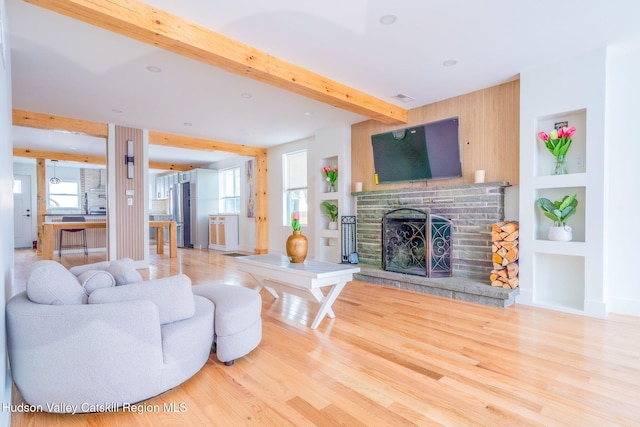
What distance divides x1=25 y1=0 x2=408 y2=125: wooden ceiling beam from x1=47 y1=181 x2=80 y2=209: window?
32.8 ft

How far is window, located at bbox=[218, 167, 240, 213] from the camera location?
8.56 m

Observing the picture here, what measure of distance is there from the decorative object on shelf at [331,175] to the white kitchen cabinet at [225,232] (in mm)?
3491

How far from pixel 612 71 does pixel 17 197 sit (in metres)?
12.7

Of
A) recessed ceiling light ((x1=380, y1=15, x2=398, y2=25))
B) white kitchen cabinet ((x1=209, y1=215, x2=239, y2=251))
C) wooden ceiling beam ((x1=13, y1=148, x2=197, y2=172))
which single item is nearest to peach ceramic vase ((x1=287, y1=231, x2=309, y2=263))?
recessed ceiling light ((x1=380, y1=15, x2=398, y2=25))

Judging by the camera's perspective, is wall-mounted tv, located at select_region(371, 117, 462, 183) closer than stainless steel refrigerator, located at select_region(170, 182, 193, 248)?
Yes

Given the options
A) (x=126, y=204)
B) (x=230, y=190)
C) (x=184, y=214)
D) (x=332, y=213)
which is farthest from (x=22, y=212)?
(x=332, y=213)

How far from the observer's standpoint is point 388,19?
8.07 feet

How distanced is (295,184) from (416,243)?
3.26 meters

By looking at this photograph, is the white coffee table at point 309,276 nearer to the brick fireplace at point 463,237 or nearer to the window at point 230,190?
the brick fireplace at point 463,237

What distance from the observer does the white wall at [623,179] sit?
304cm

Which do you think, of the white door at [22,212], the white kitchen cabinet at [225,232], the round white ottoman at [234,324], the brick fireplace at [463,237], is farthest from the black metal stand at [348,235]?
→ the white door at [22,212]

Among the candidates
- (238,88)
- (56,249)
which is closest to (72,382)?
(238,88)

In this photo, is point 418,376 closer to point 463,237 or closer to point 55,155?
point 463,237

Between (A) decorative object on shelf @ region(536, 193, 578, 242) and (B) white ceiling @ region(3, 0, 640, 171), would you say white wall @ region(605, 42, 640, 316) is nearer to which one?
(A) decorative object on shelf @ region(536, 193, 578, 242)
